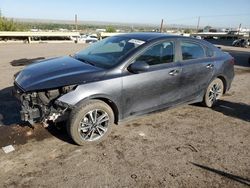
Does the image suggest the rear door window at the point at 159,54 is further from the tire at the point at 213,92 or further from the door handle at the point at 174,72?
the tire at the point at 213,92

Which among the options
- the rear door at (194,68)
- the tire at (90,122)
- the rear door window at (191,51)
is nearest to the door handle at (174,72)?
the rear door at (194,68)

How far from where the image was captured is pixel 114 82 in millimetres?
4328

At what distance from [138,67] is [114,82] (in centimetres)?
49

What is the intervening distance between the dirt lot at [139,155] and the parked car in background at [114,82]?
0.39 m

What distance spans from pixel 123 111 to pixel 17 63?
8412 mm

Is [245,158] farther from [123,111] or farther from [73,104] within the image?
[73,104]

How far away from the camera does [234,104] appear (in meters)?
6.68

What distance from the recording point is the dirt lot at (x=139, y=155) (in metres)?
3.48

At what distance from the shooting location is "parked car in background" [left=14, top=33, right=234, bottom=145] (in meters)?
4.08

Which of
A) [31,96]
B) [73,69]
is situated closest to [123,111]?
[73,69]

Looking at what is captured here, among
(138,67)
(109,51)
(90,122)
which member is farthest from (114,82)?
(109,51)

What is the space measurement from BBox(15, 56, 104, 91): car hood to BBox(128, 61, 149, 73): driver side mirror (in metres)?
0.52

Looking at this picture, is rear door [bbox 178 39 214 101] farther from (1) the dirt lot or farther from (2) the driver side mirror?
(2) the driver side mirror

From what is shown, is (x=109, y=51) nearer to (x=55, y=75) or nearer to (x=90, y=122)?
(x=55, y=75)
